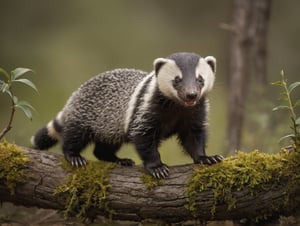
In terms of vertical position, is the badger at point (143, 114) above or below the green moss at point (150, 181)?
above

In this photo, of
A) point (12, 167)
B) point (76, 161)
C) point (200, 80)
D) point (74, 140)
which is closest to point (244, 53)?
point (74, 140)

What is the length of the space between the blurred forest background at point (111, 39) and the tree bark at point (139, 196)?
826cm

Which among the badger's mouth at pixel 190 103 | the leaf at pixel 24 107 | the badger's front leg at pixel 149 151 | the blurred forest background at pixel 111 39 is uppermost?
the blurred forest background at pixel 111 39

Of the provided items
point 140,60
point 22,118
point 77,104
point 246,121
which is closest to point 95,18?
point 140,60

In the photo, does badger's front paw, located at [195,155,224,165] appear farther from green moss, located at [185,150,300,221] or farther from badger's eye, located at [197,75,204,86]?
badger's eye, located at [197,75,204,86]

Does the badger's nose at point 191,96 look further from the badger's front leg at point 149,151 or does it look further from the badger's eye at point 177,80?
the badger's front leg at point 149,151

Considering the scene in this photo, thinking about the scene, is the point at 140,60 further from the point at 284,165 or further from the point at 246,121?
the point at 284,165

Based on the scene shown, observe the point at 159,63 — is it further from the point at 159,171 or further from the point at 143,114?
the point at 159,171

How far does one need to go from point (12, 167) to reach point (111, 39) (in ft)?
35.7

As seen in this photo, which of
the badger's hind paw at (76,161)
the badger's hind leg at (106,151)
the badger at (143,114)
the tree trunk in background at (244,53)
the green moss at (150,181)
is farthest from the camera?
the tree trunk in background at (244,53)

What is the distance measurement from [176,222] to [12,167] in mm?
1317

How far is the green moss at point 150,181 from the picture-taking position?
4707 millimetres

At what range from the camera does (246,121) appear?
8.77m

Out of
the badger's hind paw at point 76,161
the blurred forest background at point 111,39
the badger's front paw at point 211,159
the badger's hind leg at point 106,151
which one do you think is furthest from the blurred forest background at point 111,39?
the badger's front paw at point 211,159
